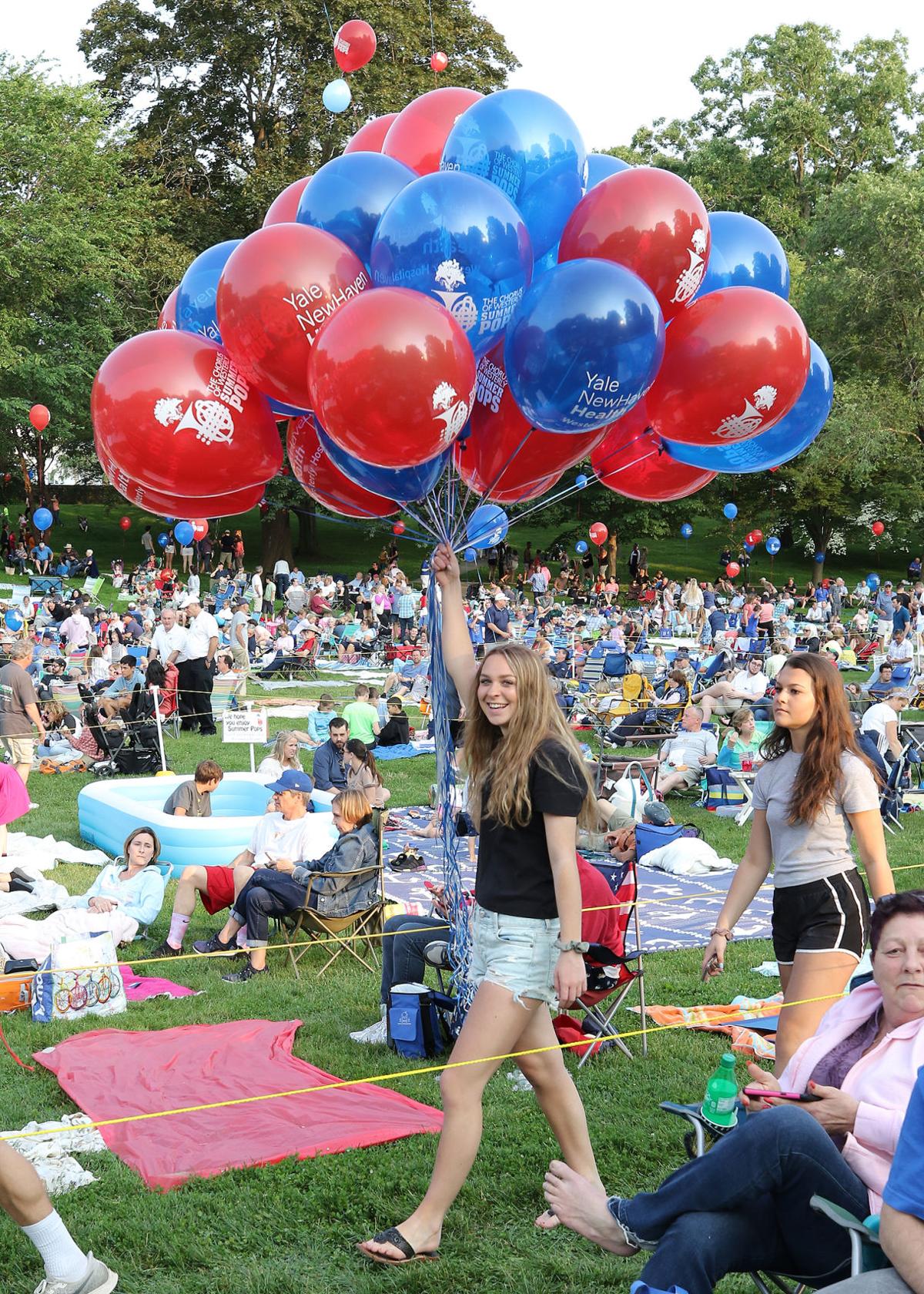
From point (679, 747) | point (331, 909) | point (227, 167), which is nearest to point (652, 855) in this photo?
point (679, 747)

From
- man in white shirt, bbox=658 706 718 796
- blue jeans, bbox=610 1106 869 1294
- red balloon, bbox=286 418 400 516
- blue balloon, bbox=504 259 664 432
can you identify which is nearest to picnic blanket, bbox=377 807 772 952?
red balloon, bbox=286 418 400 516

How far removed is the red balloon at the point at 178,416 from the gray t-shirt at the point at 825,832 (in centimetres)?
255

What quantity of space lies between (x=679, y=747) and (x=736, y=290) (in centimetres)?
795

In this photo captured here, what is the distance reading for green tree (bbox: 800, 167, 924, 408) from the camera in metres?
33.5

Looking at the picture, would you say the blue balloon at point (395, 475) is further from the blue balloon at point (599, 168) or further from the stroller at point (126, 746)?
the stroller at point (126, 746)

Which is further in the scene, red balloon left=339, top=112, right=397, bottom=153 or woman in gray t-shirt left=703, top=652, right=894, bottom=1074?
red balloon left=339, top=112, right=397, bottom=153

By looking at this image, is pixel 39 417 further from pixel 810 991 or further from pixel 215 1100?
pixel 810 991

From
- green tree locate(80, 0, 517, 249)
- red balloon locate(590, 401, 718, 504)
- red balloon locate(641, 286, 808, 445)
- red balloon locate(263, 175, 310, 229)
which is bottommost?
red balloon locate(590, 401, 718, 504)

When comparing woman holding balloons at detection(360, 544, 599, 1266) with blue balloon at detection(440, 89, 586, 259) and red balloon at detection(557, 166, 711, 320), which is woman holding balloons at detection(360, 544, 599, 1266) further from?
blue balloon at detection(440, 89, 586, 259)

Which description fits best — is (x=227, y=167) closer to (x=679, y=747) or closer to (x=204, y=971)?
(x=679, y=747)

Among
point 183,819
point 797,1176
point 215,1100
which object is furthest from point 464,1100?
point 183,819

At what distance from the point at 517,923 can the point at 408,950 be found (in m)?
2.30

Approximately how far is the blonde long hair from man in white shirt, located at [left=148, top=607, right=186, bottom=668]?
1198 centimetres

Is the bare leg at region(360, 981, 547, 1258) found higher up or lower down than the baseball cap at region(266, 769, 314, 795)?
lower down
